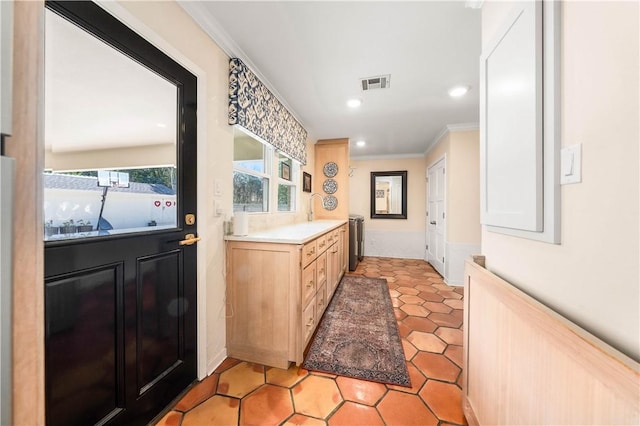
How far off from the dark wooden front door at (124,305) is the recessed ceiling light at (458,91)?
2319 millimetres

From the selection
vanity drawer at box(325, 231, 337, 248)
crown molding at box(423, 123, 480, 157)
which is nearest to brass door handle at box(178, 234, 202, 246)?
vanity drawer at box(325, 231, 337, 248)

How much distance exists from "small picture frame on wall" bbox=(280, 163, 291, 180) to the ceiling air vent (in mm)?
1324

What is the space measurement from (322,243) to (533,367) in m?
1.63

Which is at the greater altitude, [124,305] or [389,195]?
[389,195]

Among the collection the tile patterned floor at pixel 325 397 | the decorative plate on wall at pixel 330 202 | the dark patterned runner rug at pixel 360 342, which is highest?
the decorative plate on wall at pixel 330 202

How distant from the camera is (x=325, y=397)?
1.38 metres

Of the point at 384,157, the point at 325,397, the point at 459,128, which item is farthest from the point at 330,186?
the point at 325,397

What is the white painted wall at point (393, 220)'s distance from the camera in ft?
16.4

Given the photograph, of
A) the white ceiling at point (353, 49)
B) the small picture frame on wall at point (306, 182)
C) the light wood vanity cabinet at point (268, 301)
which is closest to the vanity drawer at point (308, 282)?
the light wood vanity cabinet at point (268, 301)

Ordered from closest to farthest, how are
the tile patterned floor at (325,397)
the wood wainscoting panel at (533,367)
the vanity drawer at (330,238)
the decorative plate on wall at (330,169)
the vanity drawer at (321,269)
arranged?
the wood wainscoting panel at (533,367) < the tile patterned floor at (325,397) < the vanity drawer at (321,269) < the vanity drawer at (330,238) < the decorative plate on wall at (330,169)

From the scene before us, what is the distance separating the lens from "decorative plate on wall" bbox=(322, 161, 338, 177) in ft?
13.2

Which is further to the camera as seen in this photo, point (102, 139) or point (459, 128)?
point (459, 128)

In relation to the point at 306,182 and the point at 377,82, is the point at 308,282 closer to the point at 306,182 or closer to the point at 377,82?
the point at 377,82

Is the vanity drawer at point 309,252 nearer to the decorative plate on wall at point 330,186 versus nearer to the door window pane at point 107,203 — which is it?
the door window pane at point 107,203
